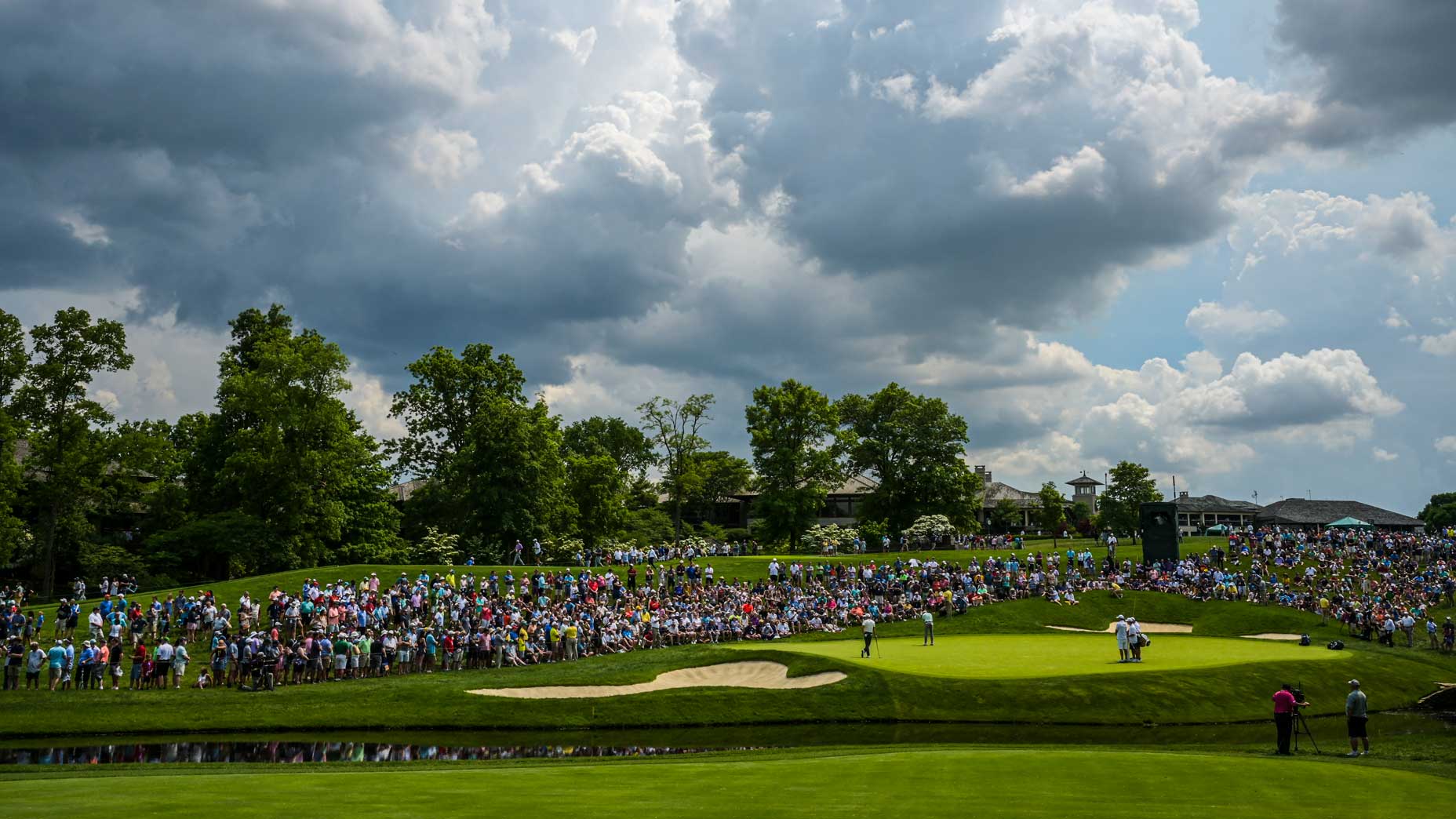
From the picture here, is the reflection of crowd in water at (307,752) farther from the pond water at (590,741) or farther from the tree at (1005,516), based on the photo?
the tree at (1005,516)

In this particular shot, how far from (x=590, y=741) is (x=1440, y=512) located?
15960cm

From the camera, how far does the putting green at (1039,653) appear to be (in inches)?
1398

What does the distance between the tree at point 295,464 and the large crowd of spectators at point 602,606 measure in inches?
383

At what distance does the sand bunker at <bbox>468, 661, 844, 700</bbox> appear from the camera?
34.0 meters

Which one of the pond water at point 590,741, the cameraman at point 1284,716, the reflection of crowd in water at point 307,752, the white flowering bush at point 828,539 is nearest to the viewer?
the cameraman at point 1284,716

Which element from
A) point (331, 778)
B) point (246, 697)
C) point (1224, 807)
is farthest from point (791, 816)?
point (246, 697)

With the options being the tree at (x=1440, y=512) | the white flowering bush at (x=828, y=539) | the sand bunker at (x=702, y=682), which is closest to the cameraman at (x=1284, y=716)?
the sand bunker at (x=702, y=682)

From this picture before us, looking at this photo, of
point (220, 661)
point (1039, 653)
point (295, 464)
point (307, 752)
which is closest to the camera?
point (307, 752)

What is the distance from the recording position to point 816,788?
16.6 metres

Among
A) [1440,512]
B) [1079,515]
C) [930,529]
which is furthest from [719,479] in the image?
[1440,512]

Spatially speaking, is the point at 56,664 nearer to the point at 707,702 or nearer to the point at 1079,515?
the point at 707,702

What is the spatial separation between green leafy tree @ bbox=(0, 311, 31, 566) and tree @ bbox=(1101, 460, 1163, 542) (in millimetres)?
94670

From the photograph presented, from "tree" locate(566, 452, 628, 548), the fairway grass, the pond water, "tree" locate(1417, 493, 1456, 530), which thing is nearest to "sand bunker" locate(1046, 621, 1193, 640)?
the pond water

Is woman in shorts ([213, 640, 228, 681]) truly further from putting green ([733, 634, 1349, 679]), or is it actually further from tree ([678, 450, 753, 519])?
tree ([678, 450, 753, 519])
